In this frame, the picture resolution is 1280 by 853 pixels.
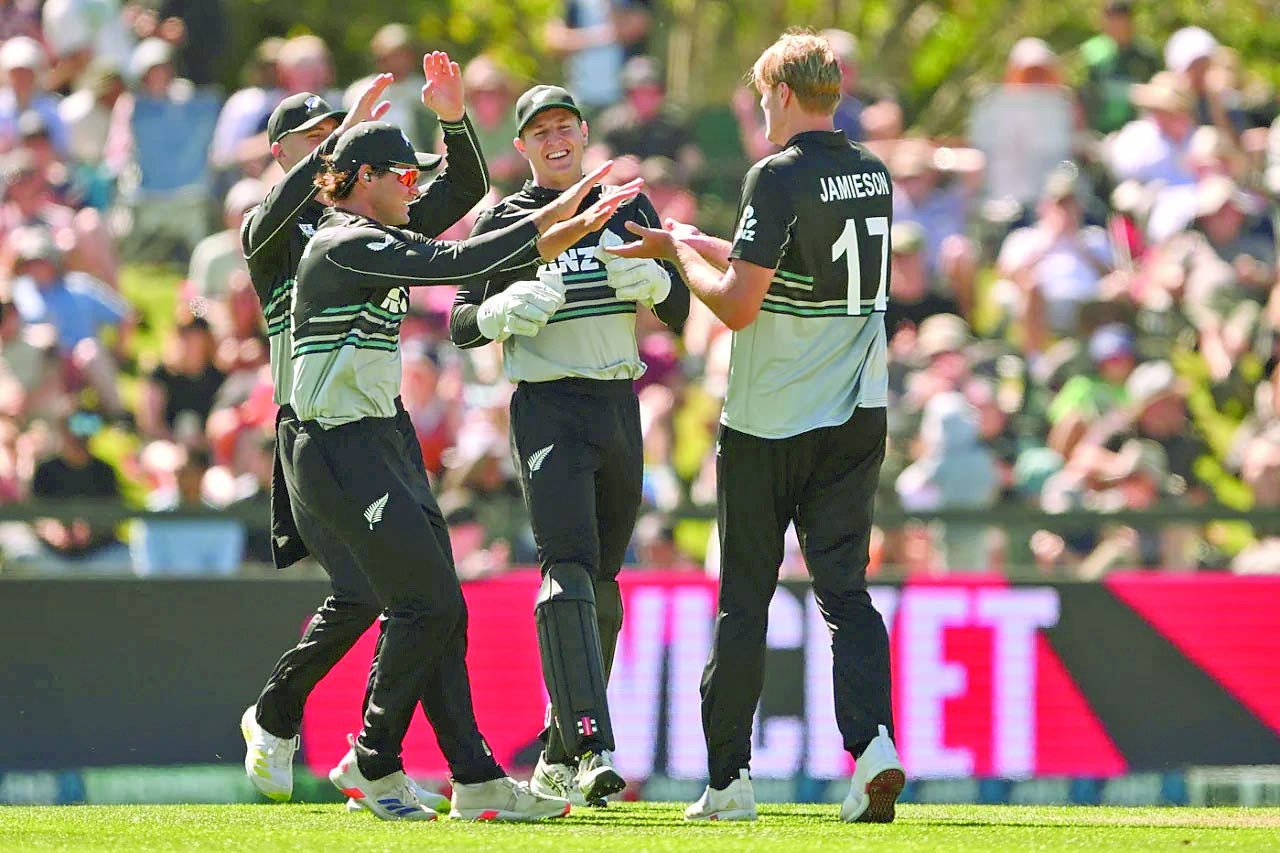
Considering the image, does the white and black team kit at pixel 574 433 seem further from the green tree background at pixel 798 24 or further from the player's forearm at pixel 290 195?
the green tree background at pixel 798 24

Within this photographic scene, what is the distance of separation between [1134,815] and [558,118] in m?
3.08

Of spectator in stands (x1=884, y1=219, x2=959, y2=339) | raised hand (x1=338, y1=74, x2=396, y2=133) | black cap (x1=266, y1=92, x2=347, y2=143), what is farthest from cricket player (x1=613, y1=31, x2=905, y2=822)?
spectator in stands (x1=884, y1=219, x2=959, y2=339)

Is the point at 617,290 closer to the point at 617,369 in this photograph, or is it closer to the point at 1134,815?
the point at 617,369

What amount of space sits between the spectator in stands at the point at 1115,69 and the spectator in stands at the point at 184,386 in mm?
6773

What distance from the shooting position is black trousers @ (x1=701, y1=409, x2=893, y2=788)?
267 inches

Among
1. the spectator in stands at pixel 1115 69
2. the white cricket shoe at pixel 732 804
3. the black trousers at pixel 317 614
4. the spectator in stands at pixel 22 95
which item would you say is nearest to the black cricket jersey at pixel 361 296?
the black trousers at pixel 317 614

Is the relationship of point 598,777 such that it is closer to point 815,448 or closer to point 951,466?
point 815,448

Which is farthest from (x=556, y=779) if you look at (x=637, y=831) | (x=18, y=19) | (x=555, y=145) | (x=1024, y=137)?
(x=18, y=19)

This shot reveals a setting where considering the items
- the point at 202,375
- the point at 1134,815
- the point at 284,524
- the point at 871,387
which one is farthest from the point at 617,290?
the point at 202,375

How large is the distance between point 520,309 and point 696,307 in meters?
6.73

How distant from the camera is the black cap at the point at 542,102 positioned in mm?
6988

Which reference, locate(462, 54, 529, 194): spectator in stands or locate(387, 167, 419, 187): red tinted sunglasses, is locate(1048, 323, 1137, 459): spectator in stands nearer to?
locate(462, 54, 529, 194): spectator in stands

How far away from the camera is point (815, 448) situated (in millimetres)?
6801

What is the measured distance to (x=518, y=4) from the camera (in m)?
26.0
